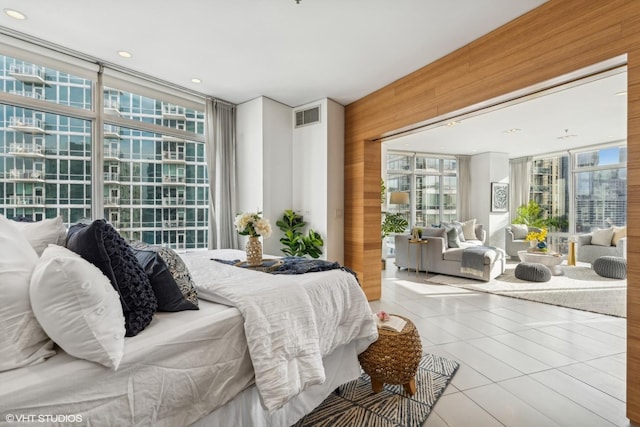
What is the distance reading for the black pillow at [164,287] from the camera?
1.43 m

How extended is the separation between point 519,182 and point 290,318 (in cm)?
957

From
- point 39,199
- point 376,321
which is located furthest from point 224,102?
point 376,321

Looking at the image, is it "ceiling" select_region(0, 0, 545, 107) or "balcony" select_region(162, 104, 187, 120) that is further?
"balcony" select_region(162, 104, 187, 120)

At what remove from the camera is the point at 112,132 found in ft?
12.3

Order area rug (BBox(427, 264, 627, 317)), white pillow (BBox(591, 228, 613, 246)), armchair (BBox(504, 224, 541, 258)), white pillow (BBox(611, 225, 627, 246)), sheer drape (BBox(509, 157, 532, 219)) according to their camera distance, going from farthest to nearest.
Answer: sheer drape (BBox(509, 157, 532, 219)) → armchair (BBox(504, 224, 541, 258)) → white pillow (BBox(591, 228, 613, 246)) → white pillow (BBox(611, 225, 627, 246)) → area rug (BBox(427, 264, 627, 317))

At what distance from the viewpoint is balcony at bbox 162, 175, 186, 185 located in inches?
169

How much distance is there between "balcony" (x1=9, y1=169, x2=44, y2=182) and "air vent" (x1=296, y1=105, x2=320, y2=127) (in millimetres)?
3099

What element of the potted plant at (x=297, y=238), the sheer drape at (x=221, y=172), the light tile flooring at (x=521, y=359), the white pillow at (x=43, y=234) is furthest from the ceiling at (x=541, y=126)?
the white pillow at (x=43, y=234)

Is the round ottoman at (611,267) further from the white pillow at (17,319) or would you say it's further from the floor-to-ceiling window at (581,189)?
the white pillow at (17,319)

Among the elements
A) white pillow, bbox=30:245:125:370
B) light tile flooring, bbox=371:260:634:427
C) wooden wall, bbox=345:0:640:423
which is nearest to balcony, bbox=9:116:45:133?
white pillow, bbox=30:245:125:370

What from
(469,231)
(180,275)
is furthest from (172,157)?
(469,231)

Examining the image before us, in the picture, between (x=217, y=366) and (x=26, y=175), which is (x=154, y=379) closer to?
(x=217, y=366)

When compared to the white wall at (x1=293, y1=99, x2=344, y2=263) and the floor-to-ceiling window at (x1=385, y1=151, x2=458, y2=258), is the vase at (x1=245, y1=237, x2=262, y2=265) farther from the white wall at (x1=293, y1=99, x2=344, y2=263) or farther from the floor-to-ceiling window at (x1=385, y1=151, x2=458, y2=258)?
the floor-to-ceiling window at (x1=385, y1=151, x2=458, y2=258)

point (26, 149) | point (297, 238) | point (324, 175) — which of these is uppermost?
point (26, 149)
